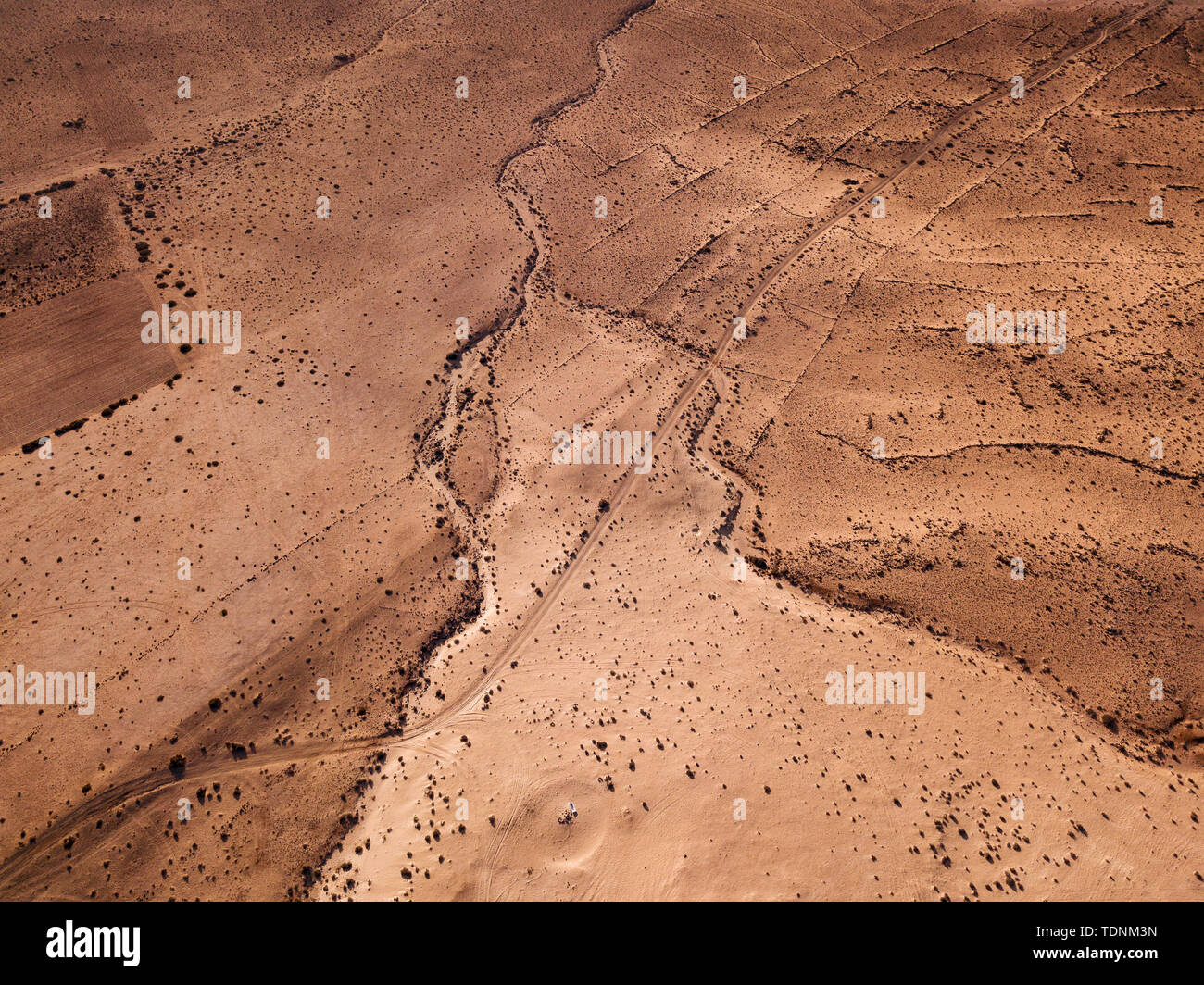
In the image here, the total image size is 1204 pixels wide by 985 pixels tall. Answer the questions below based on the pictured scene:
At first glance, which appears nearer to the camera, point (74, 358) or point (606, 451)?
point (606, 451)

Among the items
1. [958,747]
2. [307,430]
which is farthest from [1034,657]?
[307,430]

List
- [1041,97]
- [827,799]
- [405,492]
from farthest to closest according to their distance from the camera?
1. [1041,97]
2. [405,492]
3. [827,799]

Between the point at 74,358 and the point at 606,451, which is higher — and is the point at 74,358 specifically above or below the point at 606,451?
above

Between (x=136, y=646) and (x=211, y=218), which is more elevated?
(x=211, y=218)

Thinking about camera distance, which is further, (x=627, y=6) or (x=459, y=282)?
(x=627, y=6)

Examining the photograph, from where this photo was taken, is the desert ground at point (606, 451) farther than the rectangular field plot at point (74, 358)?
No
